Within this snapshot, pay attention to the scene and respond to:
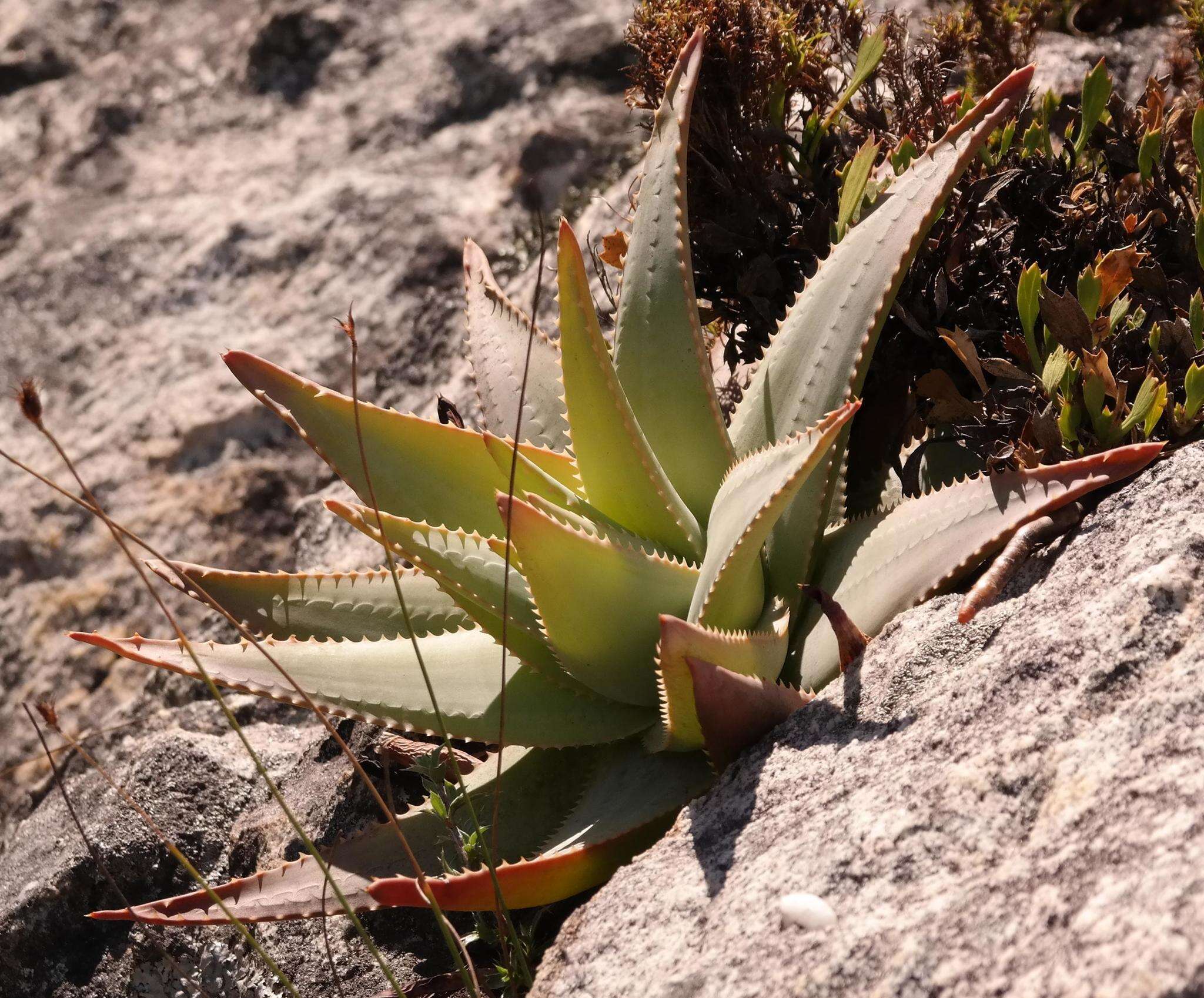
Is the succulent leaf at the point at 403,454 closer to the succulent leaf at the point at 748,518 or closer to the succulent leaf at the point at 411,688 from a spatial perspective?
the succulent leaf at the point at 411,688

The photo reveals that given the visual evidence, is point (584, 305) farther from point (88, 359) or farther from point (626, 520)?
point (88, 359)

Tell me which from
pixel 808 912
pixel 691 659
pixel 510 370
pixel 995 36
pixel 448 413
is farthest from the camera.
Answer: pixel 995 36

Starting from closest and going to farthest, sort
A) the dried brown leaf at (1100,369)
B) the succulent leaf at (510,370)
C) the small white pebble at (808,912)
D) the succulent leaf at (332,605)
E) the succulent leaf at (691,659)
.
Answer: the small white pebble at (808,912) < the succulent leaf at (691,659) < the dried brown leaf at (1100,369) < the succulent leaf at (332,605) < the succulent leaf at (510,370)

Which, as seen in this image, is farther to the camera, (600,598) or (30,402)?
(600,598)

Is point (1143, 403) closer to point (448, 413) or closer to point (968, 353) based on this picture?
point (968, 353)

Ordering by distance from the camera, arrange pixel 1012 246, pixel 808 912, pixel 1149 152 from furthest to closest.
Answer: pixel 1012 246 → pixel 1149 152 → pixel 808 912

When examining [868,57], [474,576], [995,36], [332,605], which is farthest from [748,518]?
[995,36]

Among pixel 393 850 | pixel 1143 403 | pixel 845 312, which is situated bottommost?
pixel 393 850

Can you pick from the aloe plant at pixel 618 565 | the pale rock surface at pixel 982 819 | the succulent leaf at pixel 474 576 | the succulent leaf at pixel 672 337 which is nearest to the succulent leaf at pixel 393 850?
the aloe plant at pixel 618 565
